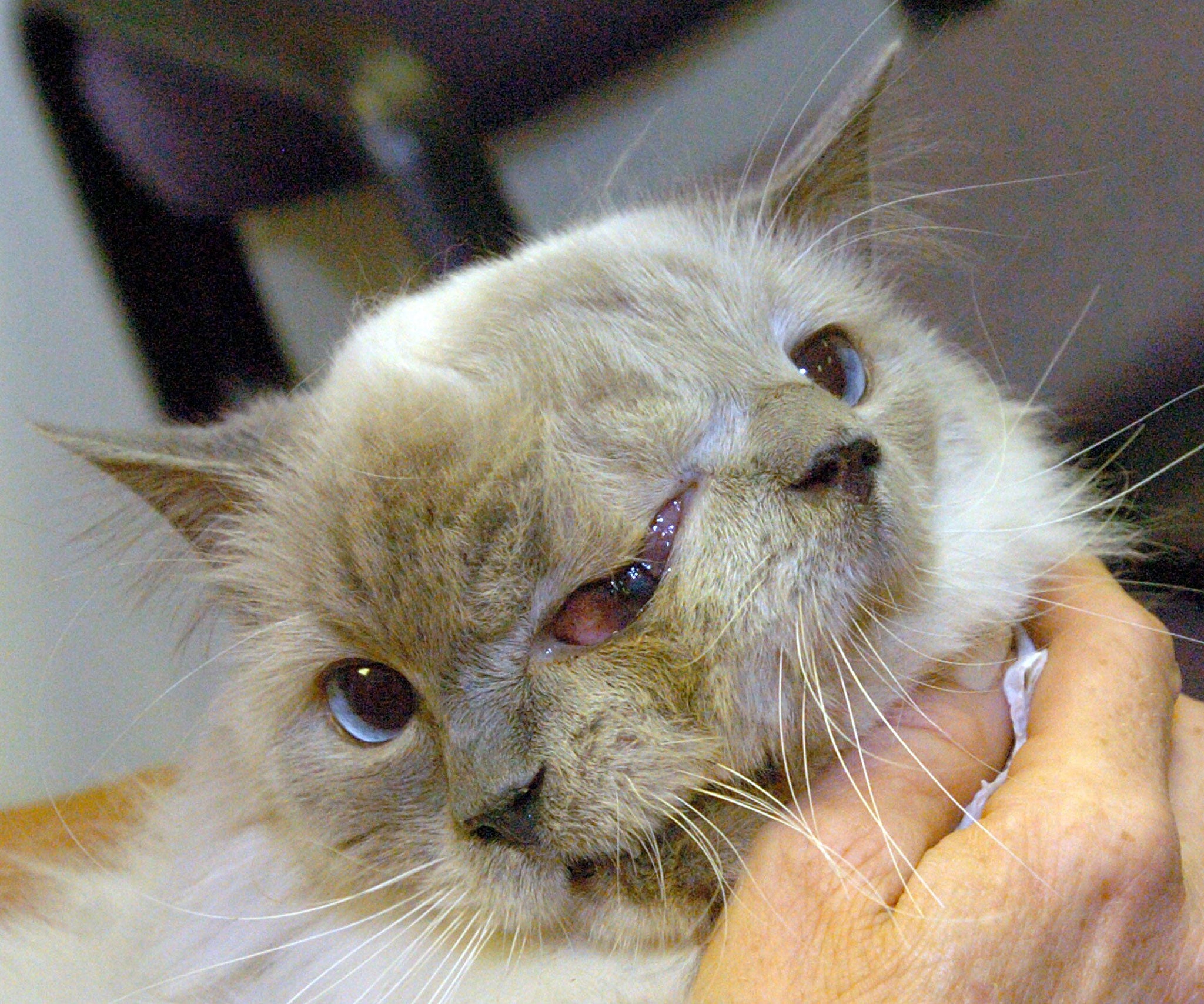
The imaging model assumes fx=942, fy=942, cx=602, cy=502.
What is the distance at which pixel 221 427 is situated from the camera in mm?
1167

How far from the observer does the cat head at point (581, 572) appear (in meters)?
0.81

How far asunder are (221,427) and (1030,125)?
1512 millimetres

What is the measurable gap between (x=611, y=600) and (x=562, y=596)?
0.04 meters

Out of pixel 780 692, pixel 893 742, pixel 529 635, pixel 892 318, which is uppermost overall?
pixel 892 318

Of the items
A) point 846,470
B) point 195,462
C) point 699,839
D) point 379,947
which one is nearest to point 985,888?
point 699,839

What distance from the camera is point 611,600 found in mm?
844

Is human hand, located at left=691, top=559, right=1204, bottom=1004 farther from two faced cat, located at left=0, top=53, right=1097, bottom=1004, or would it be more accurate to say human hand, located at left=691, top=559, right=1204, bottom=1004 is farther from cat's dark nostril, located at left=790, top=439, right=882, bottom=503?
cat's dark nostril, located at left=790, top=439, right=882, bottom=503

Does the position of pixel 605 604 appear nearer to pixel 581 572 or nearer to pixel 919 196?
pixel 581 572

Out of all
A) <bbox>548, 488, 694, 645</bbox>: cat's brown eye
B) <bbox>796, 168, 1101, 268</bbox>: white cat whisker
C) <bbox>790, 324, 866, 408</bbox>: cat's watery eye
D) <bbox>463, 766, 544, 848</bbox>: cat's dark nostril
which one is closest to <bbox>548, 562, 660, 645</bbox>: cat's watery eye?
<bbox>548, 488, 694, 645</bbox>: cat's brown eye

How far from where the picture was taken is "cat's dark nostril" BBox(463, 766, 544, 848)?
0.80 metres

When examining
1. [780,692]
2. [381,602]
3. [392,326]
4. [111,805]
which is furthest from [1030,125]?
[111,805]

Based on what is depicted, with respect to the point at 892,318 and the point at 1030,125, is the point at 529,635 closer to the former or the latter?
the point at 892,318

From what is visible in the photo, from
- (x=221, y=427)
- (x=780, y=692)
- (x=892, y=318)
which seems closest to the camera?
(x=780, y=692)

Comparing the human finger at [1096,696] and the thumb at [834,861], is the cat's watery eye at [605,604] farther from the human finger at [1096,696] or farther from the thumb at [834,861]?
the human finger at [1096,696]
